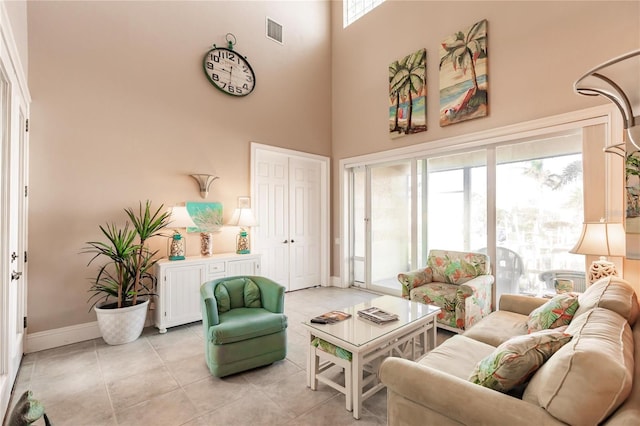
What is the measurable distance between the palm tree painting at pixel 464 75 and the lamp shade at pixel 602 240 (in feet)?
6.15

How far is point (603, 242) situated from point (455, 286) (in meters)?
1.45

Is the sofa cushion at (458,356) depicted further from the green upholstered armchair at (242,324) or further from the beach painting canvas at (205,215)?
the beach painting canvas at (205,215)

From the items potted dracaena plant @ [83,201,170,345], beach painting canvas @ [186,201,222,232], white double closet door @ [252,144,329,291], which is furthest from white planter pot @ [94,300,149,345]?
white double closet door @ [252,144,329,291]

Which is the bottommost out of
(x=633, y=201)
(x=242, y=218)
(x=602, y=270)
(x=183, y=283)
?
(x=183, y=283)

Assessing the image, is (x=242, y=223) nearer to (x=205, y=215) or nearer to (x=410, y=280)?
(x=205, y=215)

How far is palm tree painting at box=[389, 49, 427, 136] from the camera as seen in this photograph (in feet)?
14.5

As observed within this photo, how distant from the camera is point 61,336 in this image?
3.06m

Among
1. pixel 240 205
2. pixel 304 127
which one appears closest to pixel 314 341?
pixel 240 205

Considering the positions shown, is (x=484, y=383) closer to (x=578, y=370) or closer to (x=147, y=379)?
(x=578, y=370)

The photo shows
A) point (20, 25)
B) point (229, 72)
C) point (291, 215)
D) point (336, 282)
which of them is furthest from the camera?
point (336, 282)

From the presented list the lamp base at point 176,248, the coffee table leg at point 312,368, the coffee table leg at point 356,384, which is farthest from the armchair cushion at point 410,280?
the lamp base at point 176,248

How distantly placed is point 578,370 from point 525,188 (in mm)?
3113

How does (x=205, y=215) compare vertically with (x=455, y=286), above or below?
above

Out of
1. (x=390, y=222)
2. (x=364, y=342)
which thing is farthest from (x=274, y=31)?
(x=364, y=342)
